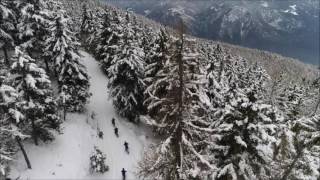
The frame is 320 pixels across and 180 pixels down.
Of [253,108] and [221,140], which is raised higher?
[253,108]

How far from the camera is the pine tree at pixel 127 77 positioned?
39.7 m

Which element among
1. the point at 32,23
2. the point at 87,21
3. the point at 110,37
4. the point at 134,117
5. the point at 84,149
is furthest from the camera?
the point at 87,21

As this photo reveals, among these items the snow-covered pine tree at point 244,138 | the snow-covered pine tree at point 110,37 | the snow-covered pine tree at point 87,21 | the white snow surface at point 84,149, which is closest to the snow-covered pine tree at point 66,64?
the white snow surface at point 84,149

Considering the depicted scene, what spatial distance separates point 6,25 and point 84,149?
54.6ft

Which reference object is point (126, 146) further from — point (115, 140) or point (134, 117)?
point (134, 117)

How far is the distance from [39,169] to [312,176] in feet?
73.8

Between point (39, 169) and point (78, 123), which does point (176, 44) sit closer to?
point (39, 169)

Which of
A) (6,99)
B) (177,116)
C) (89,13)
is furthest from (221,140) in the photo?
(89,13)

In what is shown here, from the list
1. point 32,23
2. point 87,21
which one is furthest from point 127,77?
point 87,21

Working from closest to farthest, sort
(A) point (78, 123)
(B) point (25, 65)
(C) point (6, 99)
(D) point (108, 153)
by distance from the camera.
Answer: (C) point (6, 99) < (B) point (25, 65) < (D) point (108, 153) < (A) point (78, 123)

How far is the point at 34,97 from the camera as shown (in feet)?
101

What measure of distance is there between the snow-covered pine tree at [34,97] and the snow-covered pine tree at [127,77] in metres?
9.16

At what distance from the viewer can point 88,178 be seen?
32.5m

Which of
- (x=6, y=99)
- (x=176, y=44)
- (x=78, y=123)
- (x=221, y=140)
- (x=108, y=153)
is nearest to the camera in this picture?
(x=176, y=44)
